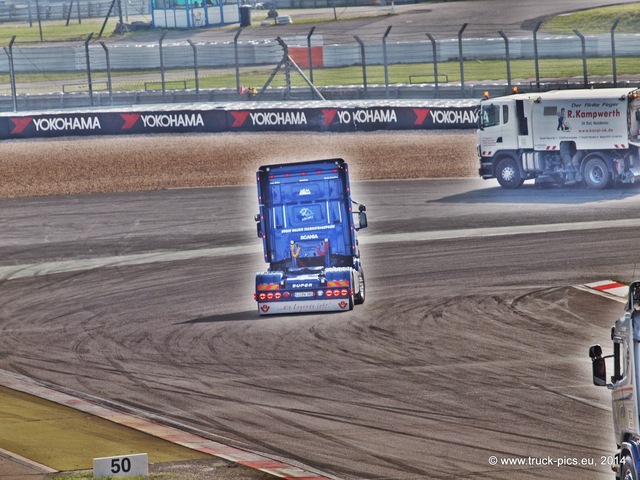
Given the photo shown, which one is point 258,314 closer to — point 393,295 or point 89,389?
point 393,295

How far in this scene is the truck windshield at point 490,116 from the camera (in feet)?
119

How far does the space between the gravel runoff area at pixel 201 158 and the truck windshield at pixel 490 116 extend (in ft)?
9.05

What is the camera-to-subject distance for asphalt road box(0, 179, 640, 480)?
45.7ft

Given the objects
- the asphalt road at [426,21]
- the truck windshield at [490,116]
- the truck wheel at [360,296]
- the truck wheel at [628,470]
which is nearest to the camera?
the truck wheel at [628,470]

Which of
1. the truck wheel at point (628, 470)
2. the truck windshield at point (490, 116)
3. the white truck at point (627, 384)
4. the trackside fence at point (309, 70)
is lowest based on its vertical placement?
the truck wheel at point (628, 470)

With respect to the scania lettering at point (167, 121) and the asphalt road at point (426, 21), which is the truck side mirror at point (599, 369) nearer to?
the scania lettering at point (167, 121)

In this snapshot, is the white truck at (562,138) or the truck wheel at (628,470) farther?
the white truck at (562,138)

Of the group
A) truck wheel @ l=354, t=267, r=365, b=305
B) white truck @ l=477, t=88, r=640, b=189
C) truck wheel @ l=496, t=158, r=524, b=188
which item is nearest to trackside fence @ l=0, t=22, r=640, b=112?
white truck @ l=477, t=88, r=640, b=189

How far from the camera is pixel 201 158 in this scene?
143ft

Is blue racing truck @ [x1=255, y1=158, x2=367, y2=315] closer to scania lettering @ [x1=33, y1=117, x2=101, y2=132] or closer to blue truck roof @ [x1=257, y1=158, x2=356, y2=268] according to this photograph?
blue truck roof @ [x1=257, y1=158, x2=356, y2=268]

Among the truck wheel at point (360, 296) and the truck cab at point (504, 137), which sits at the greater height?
the truck cab at point (504, 137)

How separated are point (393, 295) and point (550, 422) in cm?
879

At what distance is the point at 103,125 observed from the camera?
163 ft

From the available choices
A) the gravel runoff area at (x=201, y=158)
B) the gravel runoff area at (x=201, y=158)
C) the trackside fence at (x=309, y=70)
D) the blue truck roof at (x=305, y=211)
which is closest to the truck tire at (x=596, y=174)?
the gravel runoff area at (x=201, y=158)
